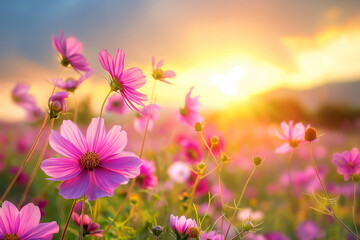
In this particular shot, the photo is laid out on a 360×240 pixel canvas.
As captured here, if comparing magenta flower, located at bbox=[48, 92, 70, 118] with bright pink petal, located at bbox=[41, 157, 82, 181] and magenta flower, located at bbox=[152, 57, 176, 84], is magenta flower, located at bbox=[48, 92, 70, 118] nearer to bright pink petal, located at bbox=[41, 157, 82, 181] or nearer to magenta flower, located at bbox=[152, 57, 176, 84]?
bright pink petal, located at bbox=[41, 157, 82, 181]

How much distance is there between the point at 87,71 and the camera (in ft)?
2.18

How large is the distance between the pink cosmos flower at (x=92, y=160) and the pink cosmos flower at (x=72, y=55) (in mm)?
237

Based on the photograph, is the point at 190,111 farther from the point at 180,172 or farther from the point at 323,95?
the point at 323,95

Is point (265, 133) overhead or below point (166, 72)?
below

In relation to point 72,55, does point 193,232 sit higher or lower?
lower

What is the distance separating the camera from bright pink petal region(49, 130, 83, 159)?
443mm

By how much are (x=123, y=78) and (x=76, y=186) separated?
172 millimetres

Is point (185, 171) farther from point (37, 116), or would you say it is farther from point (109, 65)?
point (37, 116)

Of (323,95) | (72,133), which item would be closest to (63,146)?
(72,133)

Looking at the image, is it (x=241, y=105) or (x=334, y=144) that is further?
(x=241, y=105)

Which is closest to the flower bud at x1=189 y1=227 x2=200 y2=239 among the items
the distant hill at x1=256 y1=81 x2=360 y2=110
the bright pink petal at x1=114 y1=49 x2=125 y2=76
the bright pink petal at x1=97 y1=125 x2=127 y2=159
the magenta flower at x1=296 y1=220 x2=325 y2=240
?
the bright pink petal at x1=97 y1=125 x2=127 y2=159

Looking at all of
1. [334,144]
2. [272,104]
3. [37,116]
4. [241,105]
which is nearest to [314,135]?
[37,116]

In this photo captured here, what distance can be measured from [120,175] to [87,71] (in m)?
0.30

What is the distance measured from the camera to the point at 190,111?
85cm
